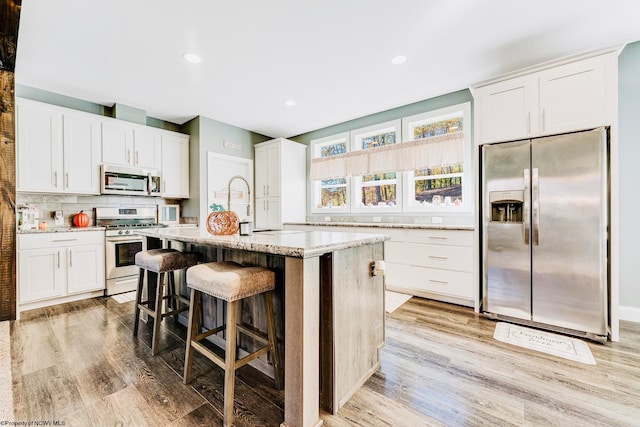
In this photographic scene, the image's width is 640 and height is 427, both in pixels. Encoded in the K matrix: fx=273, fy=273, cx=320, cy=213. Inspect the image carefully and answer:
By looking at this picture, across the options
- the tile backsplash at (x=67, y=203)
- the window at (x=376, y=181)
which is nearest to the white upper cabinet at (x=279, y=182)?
the window at (x=376, y=181)

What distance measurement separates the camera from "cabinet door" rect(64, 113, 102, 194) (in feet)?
11.3

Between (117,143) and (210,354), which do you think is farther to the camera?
(117,143)

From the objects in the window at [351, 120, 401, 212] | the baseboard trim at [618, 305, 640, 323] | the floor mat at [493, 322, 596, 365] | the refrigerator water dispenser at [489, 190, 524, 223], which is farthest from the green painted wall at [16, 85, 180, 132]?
the baseboard trim at [618, 305, 640, 323]

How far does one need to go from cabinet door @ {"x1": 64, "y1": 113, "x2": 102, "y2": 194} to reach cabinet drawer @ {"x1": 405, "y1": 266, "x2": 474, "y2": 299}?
4.36m

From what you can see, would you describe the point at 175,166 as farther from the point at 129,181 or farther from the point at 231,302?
the point at 231,302

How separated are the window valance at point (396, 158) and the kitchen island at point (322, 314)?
2318mm

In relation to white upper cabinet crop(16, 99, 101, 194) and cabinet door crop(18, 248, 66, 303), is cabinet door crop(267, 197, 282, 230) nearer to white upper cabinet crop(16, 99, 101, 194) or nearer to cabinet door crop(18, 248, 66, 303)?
white upper cabinet crop(16, 99, 101, 194)

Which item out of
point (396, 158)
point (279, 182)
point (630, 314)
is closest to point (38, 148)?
point (279, 182)

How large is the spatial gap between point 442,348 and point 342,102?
10.6ft

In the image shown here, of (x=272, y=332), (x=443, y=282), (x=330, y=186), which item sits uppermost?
(x=330, y=186)

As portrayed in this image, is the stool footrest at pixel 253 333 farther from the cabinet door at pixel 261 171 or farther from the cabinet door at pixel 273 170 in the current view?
the cabinet door at pixel 261 171

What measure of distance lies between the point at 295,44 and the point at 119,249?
11.0ft

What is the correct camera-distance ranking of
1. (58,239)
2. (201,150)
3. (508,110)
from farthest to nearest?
(201,150)
(58,239)
(508,110)

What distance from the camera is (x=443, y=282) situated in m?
3.20
